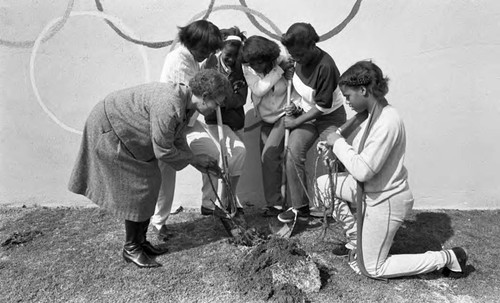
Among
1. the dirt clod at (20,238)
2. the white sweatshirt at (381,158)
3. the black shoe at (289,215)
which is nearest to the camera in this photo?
the white sweatshirt at (381,158)

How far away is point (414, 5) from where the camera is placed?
4.03 m

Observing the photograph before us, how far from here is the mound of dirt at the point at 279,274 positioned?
2934 millimetres

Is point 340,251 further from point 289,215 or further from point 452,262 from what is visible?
point 452,262

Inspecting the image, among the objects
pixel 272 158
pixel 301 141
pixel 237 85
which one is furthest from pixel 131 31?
pixel 301 141

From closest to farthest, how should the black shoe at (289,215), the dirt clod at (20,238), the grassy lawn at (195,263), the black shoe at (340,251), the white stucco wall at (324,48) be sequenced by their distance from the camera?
the grassy lawn at (195,263)
the black shoe at (340,251)
the dirt clod at (20,238)
the black shoe at (289,215)
the white stucco wall at (324,48)

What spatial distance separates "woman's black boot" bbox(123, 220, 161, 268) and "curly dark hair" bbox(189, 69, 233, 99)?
1077 mm

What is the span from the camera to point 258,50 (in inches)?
139

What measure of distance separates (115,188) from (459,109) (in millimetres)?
3131

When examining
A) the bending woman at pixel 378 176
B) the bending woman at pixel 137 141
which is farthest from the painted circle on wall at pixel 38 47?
the bending woman at pixel 378 176

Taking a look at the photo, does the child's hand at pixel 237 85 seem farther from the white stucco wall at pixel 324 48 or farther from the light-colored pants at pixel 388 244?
the light-colored pants at pixel 388 244

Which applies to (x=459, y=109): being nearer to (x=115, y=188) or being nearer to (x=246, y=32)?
(x=246, y=32)

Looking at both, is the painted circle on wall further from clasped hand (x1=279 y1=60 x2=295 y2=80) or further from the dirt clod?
clasped hand (x1=279 y1=60 x2=295 y2=80)

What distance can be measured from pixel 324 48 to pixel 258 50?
85 centimetres

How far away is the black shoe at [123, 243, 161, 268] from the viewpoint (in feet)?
10.8
